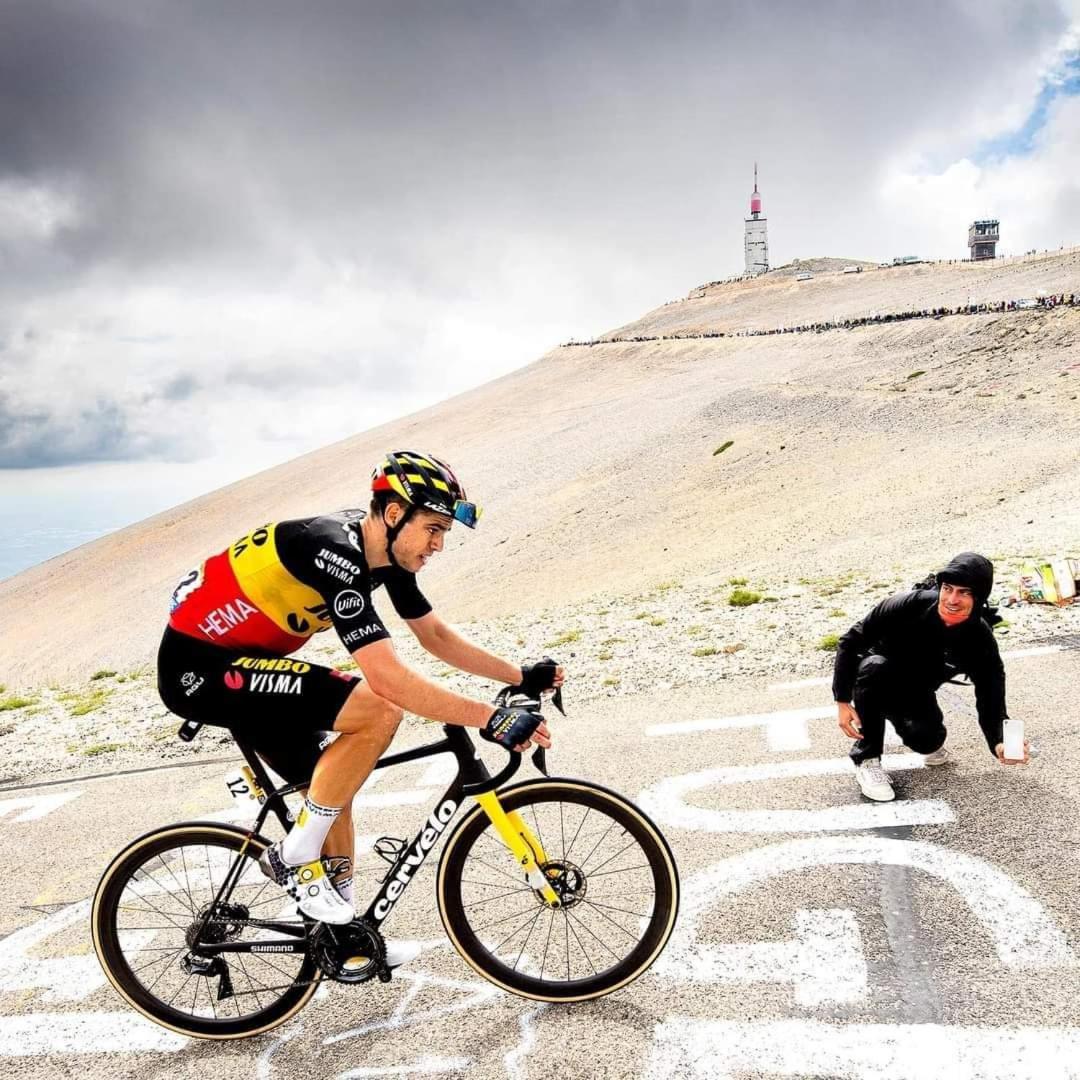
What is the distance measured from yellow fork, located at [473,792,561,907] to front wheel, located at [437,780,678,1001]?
32 mm

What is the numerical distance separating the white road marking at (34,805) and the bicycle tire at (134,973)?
374 cm

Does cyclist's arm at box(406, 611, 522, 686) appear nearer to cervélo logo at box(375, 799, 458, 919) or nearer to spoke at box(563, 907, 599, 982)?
cervélo logo at box(375, 799, 458, 919)

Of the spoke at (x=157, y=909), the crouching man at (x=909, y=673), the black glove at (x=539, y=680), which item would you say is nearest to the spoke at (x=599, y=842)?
the black glove at (x=539, y=680)

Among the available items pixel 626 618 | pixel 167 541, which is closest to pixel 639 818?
pixel 626 618

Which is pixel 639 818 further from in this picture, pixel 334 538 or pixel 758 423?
pixel 758 423

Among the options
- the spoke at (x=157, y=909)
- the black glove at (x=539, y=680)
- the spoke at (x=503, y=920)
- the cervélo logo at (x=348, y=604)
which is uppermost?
the cervélo logo at (x=348, y=604)

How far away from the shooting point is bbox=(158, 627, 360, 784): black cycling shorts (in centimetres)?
331

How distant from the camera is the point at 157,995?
3.86m

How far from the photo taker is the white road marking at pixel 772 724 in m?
6.26

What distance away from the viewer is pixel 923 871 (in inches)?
167

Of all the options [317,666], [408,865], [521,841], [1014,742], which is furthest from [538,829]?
[1014,742]

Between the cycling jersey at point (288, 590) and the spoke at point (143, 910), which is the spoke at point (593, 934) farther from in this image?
the spoke at point (143, 910)

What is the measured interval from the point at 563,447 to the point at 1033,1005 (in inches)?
2241

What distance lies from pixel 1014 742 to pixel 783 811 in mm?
1436
